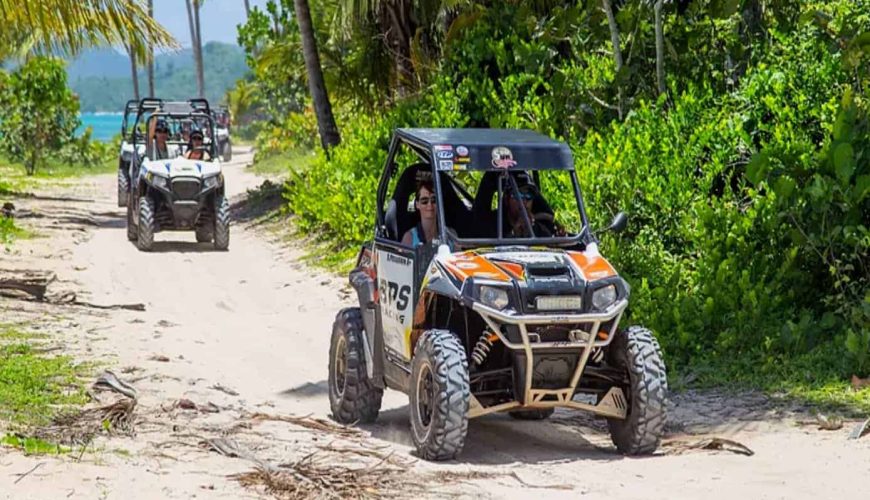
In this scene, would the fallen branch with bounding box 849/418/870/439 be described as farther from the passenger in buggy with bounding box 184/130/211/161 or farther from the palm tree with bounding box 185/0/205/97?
the palm tree with bounding box 185/0/205/97

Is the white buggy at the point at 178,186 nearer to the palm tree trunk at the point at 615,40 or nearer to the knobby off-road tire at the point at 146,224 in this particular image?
the knobby off-road tire at the point at 146,224

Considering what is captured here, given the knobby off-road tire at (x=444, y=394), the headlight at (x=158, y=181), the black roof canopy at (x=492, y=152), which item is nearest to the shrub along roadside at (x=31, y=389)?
the knobby off-road tire at (x=444, y=394)

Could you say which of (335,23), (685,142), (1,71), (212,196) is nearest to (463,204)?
(685,142)

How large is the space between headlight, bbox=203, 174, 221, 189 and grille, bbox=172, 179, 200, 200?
4.4 inches

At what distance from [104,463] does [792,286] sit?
544 centimetres

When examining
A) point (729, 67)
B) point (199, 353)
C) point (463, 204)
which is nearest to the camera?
point (463, 204)

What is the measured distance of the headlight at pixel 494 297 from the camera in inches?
298

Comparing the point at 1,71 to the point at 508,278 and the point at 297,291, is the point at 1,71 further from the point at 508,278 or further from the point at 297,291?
the point at 508,278

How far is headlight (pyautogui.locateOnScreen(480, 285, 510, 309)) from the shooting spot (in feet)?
24.9

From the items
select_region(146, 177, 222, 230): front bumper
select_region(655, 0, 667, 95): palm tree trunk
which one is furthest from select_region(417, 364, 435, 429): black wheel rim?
select_region(146, 177, 222, 230): front bumper

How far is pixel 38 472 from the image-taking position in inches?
270

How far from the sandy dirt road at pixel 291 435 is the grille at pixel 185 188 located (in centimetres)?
405

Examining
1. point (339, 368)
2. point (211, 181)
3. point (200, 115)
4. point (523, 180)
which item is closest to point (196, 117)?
point (200, 115)

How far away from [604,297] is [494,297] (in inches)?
23.1
